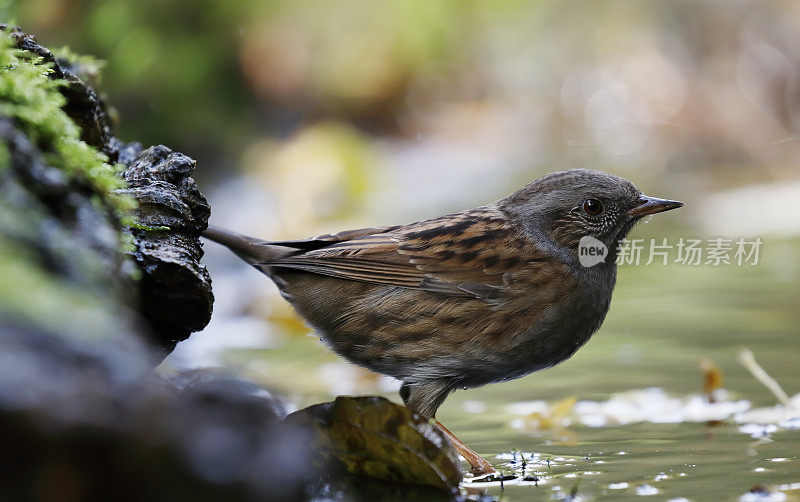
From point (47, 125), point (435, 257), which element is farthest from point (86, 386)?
point (435, 257)

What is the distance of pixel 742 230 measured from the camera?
10.2 meters

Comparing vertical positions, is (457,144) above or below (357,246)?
above

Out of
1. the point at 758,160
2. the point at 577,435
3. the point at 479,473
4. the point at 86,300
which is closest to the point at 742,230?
the point at 758,160

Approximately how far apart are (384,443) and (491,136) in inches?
538

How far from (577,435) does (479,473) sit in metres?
0.87

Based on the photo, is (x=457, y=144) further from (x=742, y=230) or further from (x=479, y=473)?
(x=479, y=473)

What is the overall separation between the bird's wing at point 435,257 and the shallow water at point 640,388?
0.75 meters

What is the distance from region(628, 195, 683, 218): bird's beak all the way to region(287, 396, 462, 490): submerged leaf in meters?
1.92

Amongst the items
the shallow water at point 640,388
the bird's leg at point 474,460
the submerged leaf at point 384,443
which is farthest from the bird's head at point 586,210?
the submerged leaf at point 384,443

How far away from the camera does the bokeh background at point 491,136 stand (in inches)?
245

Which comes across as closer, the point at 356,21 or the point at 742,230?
the point at 742,230

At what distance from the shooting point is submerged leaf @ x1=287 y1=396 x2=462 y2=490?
138 inches

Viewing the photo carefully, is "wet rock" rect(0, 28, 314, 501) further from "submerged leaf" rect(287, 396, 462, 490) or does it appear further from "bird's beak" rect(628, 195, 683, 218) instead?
"bird's beak" rect(628, 195, 683, 218)

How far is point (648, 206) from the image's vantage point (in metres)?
4.91
